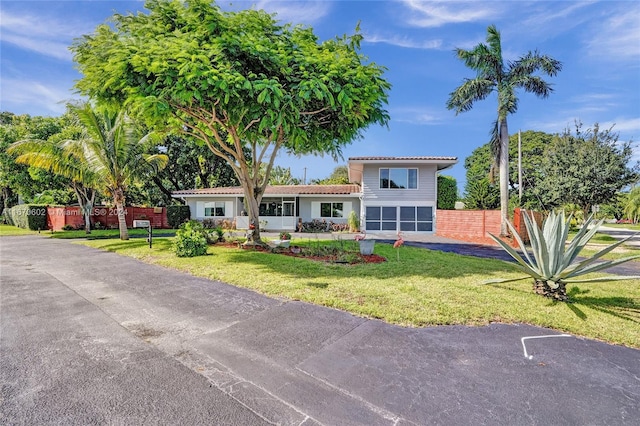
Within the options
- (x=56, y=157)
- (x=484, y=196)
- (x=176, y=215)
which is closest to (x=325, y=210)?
(x=484, y=196)

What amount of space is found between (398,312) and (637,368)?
2.68 metres

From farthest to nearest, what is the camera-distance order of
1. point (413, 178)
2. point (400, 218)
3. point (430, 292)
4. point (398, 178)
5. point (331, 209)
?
point (331, 209) < point (400, 218) < point (398, 178) < point (413, 178) < point (430, 292)

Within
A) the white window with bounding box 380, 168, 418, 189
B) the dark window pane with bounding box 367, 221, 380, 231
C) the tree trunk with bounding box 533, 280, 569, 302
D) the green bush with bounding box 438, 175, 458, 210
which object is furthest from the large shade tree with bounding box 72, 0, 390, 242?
the green bush with bounding box 438, 175, 458, 210

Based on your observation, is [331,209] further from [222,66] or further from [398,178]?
[222,66]

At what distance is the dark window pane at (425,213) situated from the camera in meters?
22.0

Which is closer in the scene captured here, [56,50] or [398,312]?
[398,312]

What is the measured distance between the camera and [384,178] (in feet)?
73.2

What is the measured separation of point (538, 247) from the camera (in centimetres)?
586

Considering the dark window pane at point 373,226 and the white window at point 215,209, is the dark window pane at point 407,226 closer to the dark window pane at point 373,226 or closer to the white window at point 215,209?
the dark window pane at point 373,226

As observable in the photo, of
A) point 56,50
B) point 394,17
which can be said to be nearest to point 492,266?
point 394,17

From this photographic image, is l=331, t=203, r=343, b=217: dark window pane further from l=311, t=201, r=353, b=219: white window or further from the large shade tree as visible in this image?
the large shade tree

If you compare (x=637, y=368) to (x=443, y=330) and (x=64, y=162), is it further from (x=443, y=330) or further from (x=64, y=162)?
(x=64, y=162)

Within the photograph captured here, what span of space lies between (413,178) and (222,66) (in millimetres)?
16970

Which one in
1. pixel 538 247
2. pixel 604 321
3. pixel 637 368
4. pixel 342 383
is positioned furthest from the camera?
pixel 538 247
